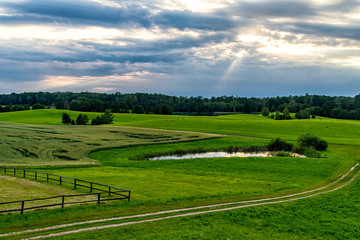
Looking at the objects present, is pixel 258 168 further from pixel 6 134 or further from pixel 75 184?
pixel 6 134

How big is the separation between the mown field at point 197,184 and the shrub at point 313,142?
2.46 meters

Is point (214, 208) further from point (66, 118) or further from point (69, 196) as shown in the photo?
point (66, 118)

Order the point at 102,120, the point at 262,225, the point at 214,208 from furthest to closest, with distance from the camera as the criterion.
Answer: the point at 102,120, the point at 214,208, the point at 262,225

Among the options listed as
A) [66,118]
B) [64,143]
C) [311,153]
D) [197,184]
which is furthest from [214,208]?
[66,118]

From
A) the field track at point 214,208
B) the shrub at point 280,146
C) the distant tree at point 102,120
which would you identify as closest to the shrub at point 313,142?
the shrub at point 280,146

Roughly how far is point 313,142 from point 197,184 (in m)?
51.1

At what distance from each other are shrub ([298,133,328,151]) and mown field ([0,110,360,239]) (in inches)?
97.0

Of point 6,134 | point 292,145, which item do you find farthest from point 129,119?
point 292,145

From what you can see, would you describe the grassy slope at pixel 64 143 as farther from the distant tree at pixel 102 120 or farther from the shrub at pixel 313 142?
the distant tree at pixel 102 120

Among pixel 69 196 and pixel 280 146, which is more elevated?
pixel 280 146

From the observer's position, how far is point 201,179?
145ft

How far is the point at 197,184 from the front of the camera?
4047cm

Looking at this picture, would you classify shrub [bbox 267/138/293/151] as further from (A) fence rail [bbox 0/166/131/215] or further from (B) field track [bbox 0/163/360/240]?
(A) fence rail [bbox 0/166/131/215]

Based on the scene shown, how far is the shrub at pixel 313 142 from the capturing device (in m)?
79.9
